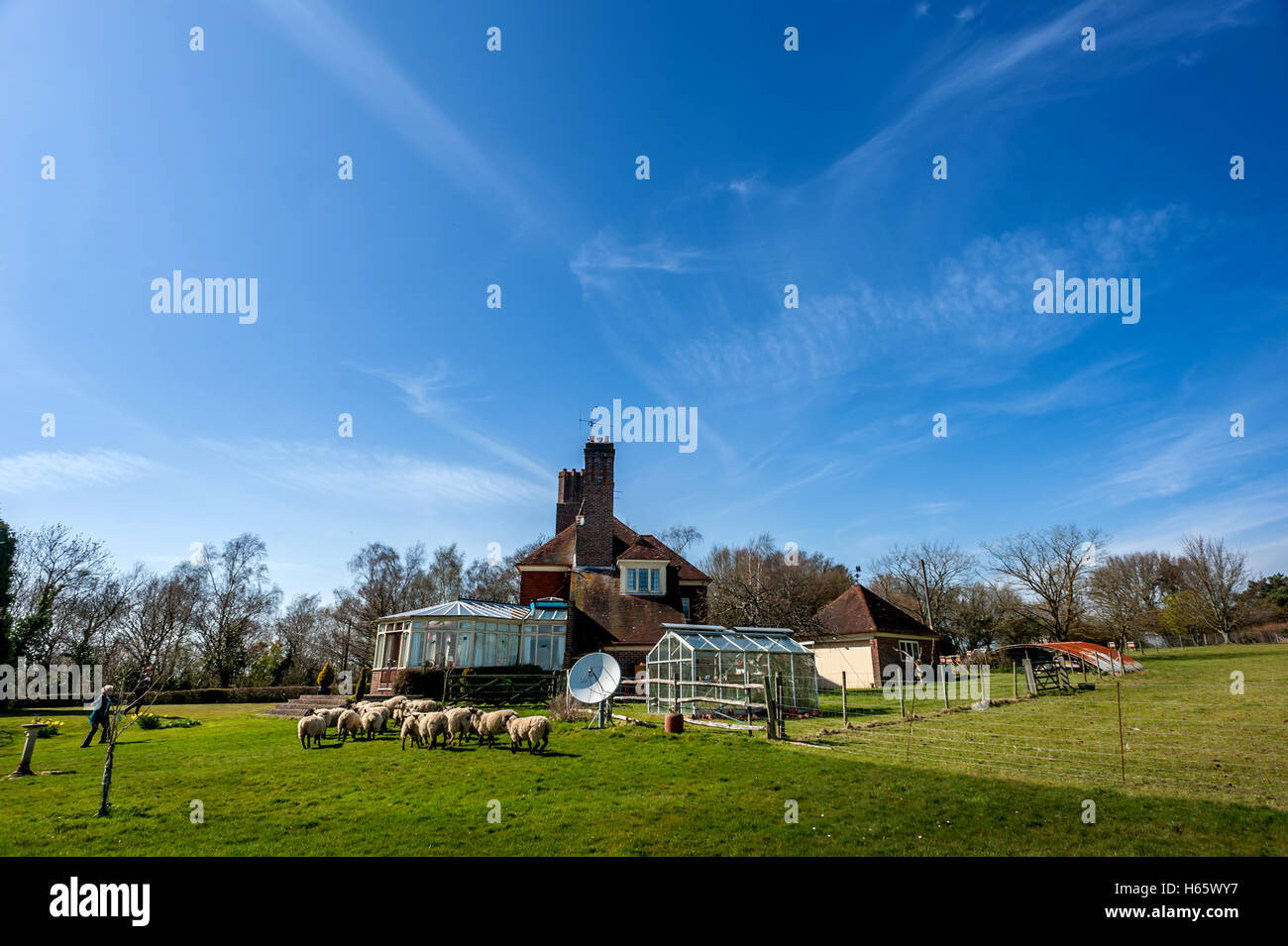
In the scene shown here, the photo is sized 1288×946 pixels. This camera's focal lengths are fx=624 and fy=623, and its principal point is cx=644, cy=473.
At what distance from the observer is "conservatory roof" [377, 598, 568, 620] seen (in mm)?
28516

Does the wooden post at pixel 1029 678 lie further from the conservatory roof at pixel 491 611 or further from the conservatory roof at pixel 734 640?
the conservatory roof at pixel 491 611

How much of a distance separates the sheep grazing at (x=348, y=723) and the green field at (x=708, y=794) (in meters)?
1.54

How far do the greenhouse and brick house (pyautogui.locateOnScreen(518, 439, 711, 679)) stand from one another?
6.06m

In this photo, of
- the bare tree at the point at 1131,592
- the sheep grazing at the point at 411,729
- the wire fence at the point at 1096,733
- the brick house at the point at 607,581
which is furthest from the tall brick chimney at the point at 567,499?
the bare tree at the point at 1131,592

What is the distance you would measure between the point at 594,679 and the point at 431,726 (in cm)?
518

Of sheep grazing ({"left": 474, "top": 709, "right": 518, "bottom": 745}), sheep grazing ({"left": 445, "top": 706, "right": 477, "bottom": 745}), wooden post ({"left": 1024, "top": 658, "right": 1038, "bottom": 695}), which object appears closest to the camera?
sheep grazing ({"left": 445, "top": 706, "right": 477, "bottom": 745})

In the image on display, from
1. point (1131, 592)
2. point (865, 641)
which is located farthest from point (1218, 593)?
point (865, 641)

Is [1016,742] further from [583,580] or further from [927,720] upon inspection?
[583,580]

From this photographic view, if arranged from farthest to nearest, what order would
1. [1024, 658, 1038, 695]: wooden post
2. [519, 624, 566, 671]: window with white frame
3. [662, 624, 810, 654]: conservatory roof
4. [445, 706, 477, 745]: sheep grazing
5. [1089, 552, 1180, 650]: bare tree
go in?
[1089, 552, 1180, 650]: bare tree < [519, 624, 566, 671]: window with white frame < [1024, 658, 1038, 695]: wooden post < [662, 624, 810, 654]: conservatory roof < [445, 706, 477, 745]: sheep grazing

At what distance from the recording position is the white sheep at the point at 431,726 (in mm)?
15383

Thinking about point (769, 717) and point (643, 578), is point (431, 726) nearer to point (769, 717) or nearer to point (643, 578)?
point (769, 717)

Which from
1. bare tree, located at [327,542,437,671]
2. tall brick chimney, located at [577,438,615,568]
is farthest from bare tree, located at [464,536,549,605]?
tall brick chimney, located at [577,438,615,568]

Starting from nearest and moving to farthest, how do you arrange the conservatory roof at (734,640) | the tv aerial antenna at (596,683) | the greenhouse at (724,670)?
the tv aerial antenna at (596,683) < the greenhouse at (724,670) < the conservatory roof at (734,640)

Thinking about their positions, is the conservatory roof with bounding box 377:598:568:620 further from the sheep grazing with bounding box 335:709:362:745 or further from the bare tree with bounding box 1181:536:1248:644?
the bare tree with bounding box 1181:536:1248:644
